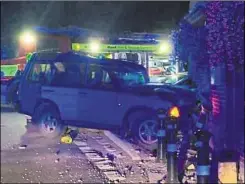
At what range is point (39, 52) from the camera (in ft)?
14.5

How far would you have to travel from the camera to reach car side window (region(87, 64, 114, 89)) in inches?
189

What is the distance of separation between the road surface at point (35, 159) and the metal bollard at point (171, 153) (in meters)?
0.72

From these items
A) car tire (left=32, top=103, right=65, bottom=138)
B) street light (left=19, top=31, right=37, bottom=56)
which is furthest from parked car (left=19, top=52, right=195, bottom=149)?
street light (left=19, top=31, right=37, bottom=56)

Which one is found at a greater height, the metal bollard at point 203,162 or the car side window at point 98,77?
the car side window at point 98,77

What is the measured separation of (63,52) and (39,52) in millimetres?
286

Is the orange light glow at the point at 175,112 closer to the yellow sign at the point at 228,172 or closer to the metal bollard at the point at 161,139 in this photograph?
the metal bollard at the point at 161,139

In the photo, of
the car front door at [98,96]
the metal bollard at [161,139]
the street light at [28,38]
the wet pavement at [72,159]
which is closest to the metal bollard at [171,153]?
the wet pavement at [72,159]

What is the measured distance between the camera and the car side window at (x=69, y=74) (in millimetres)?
4812

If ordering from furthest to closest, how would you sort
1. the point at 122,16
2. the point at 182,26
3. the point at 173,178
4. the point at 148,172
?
1. the point at 122,16
2. the point at 182,26
3. the point at 148,172
4. the point at 173,178

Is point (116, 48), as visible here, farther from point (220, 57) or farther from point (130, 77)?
point (220, 57)

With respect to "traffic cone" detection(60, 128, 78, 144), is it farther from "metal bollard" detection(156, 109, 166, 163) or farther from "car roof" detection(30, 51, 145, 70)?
"metal bollard" detection(156, 109, 166, 163)

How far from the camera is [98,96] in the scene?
15.9 feet

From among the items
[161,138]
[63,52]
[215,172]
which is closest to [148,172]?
[161,138]

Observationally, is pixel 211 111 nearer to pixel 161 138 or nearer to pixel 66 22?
pixel 161 138
